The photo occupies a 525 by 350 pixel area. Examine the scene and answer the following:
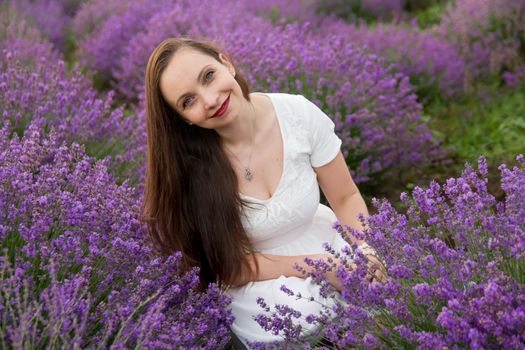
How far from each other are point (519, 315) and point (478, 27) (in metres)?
4.42

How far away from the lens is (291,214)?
248cm

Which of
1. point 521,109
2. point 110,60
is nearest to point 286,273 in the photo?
point 521,109

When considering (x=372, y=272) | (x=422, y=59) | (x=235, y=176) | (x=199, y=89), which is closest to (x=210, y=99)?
(x=199, y=89)

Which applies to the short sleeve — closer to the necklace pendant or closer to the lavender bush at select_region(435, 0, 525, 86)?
the necklace pendant

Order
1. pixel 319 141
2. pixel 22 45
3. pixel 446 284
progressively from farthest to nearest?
pixel 22 45
pixel 319 141
pixel 446 284

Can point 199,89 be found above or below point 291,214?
above

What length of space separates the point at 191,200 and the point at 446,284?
43.2 inches

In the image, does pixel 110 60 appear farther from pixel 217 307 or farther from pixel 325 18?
pixel 217 307

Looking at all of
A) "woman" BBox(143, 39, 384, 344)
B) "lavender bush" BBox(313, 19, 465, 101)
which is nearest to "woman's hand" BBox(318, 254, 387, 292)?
"woman" BBox(143, 39, 384, 344)

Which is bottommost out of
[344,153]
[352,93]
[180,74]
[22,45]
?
[344,153]

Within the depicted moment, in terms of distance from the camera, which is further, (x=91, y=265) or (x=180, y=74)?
(x=180, y=74)

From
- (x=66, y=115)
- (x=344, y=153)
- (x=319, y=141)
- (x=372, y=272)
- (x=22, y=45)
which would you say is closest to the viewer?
(x=372, y=272)

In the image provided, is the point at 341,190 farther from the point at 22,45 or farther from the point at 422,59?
the point at 22,45

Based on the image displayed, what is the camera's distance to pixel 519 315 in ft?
4.69
